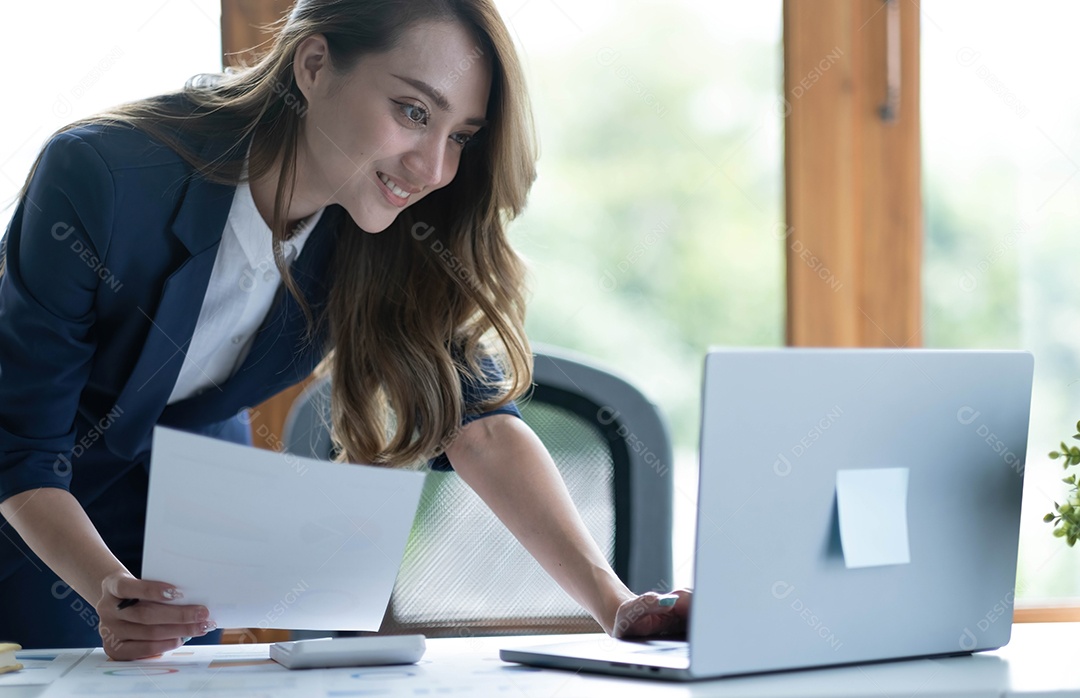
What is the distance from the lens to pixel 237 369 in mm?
1262

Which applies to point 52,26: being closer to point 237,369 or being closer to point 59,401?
point 237,369

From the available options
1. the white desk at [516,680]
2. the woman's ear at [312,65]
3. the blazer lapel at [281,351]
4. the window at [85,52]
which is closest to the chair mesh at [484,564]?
the blazer lapel at [281,351]

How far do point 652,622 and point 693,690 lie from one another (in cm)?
24

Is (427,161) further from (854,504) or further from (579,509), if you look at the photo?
(854,504)

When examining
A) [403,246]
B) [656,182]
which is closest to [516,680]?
[403,246]

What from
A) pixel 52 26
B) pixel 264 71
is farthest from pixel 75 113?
pixel 264 71

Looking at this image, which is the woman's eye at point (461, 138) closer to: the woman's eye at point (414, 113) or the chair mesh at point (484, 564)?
the woman's eye at point (414, 113)

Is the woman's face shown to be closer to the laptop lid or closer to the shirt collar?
the shirt collar

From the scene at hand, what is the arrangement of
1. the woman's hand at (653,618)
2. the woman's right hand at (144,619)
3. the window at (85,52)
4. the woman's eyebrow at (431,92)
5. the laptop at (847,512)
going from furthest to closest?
the window at (85,52), the woman's eyebrow at (431,92), the woman's hand at (653,618), the woman's right hand at (144,619), the laptop at (847,512)

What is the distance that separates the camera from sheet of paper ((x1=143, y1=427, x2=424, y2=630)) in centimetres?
75

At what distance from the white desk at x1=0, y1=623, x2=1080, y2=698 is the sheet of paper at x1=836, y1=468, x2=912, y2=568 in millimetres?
89

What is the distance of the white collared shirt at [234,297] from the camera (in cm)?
119

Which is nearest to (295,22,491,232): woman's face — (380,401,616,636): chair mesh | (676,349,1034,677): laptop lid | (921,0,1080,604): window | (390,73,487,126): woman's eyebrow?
(390,73,487,126): woman's eyebrow

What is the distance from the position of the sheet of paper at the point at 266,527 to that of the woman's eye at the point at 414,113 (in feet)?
1.85
